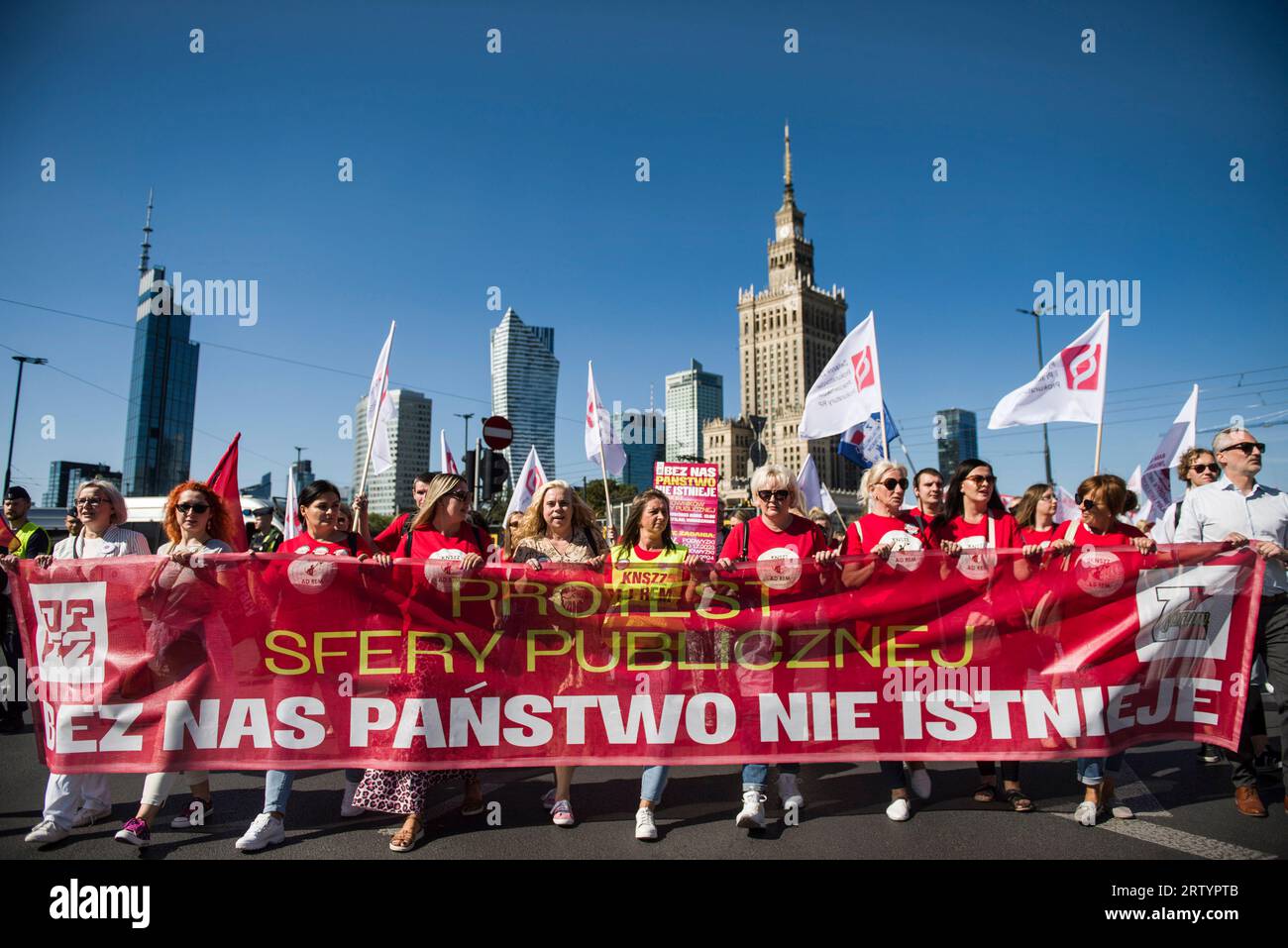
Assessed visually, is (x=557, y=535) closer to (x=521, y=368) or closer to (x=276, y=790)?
(x=276, y=790)

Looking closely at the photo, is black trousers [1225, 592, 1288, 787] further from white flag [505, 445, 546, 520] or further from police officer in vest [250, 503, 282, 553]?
white flag [505, 445, 546, 520]

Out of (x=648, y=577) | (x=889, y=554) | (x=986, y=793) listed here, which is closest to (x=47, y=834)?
(x=648, y=577)

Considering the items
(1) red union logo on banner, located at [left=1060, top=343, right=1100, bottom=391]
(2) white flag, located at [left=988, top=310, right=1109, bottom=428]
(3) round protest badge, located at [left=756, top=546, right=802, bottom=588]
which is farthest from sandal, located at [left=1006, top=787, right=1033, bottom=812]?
(1) red union logo on banner, located at [left=1060, top=343, right=1100, bottom=391]

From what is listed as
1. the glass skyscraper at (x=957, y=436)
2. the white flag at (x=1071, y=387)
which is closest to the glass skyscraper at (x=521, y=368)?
the glass skyscraper at (x=957, y=436)

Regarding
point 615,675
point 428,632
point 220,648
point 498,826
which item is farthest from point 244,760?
point 615,675

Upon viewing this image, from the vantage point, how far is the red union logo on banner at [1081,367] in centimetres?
593

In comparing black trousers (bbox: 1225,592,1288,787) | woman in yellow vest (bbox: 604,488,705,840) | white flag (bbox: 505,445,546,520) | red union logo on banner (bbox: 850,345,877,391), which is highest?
red union logo on banner (bbox: 850,345,877,391)

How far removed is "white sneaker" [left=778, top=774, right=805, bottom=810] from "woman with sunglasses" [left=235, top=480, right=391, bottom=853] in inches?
97.9

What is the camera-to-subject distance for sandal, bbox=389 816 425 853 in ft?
12.5

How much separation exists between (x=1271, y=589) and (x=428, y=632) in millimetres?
5019

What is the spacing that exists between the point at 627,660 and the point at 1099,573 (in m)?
2.84

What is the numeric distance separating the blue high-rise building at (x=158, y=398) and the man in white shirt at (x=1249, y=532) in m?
115

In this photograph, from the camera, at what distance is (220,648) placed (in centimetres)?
420

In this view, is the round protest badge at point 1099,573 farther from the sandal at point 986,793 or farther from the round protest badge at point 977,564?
the sandal at point 986,793
